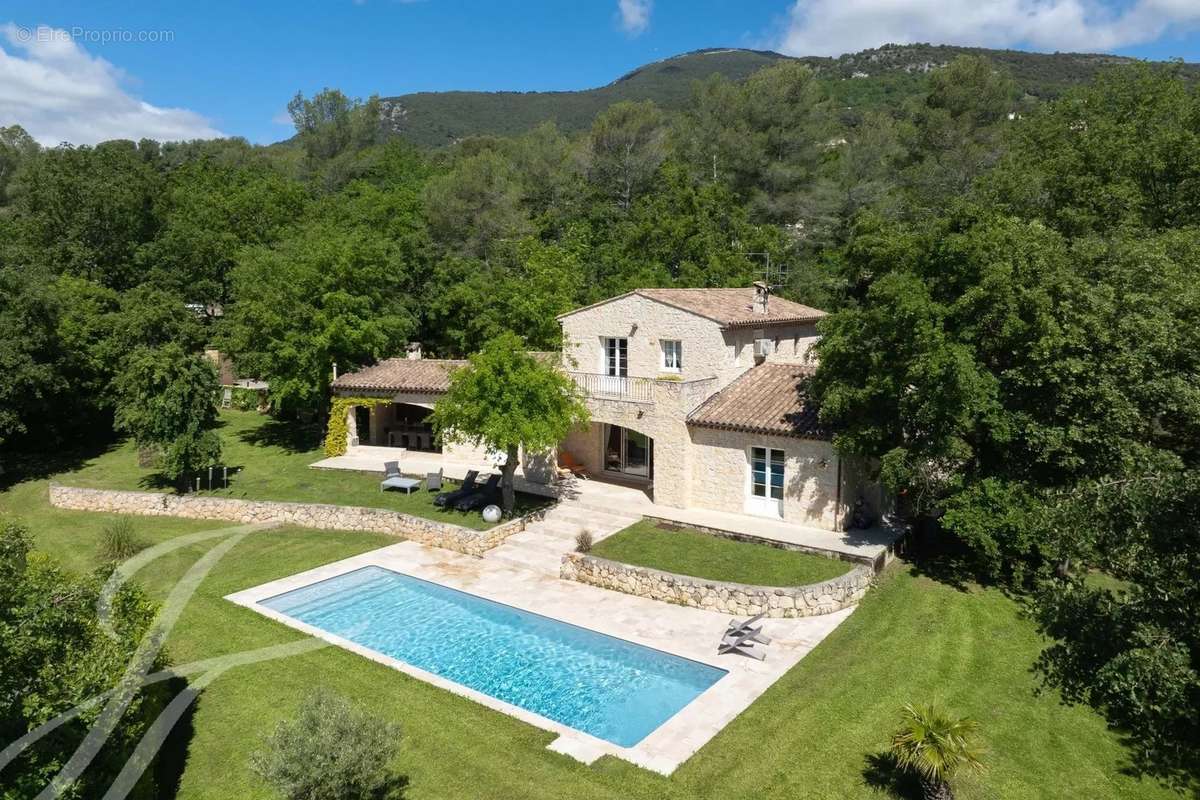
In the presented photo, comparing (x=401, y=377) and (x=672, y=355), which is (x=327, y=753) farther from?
(x=401, y=377)

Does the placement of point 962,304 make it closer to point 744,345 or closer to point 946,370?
point 946,370

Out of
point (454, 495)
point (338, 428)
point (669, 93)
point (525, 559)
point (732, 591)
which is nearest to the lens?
point (732, 591)

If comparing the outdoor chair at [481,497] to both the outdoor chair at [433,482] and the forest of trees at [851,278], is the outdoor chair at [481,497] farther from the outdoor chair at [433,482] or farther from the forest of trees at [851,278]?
the forest of trees at [851,278]

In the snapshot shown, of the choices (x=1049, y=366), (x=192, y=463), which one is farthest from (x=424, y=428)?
(x=1049, y=366)

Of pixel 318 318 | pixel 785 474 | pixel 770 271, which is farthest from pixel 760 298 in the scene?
pixel 318 318

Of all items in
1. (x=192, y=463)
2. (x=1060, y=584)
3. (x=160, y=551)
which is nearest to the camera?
(x=1060, y=584)
